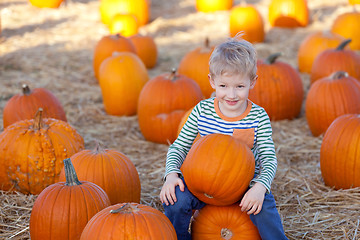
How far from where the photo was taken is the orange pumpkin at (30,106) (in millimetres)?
4832

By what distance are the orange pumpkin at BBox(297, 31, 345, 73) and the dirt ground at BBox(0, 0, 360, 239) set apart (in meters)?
0.25

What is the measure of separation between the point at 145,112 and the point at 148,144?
36cm

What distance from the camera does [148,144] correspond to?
528cm

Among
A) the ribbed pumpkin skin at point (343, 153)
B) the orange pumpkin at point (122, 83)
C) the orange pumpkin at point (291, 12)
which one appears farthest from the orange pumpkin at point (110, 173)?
the orange pumpkin at point (291, 12)

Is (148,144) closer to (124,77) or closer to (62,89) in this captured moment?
(124,77)

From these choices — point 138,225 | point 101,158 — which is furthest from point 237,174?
point 101,158

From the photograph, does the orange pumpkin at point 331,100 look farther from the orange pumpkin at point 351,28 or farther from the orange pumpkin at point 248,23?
the orange pumpkin at point 248,23

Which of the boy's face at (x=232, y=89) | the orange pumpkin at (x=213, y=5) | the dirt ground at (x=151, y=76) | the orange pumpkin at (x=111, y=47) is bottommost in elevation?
the dirt ground at (x=151, y=76)

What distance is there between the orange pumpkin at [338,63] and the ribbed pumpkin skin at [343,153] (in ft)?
7.39

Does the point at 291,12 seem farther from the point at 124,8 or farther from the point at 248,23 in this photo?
the point at 124,8

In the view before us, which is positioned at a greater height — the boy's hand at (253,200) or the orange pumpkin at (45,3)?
the orange pumpkin at (45,3)

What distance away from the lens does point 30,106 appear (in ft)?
15.9

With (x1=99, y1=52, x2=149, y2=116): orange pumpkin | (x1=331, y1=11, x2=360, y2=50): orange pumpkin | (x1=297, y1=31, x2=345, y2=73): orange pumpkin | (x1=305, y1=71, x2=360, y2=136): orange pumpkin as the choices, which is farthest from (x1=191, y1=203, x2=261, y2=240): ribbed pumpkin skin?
(x1=331, y1=11, x2=360, y2=50): orange pumpkin

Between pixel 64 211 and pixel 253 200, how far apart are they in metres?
1.16
